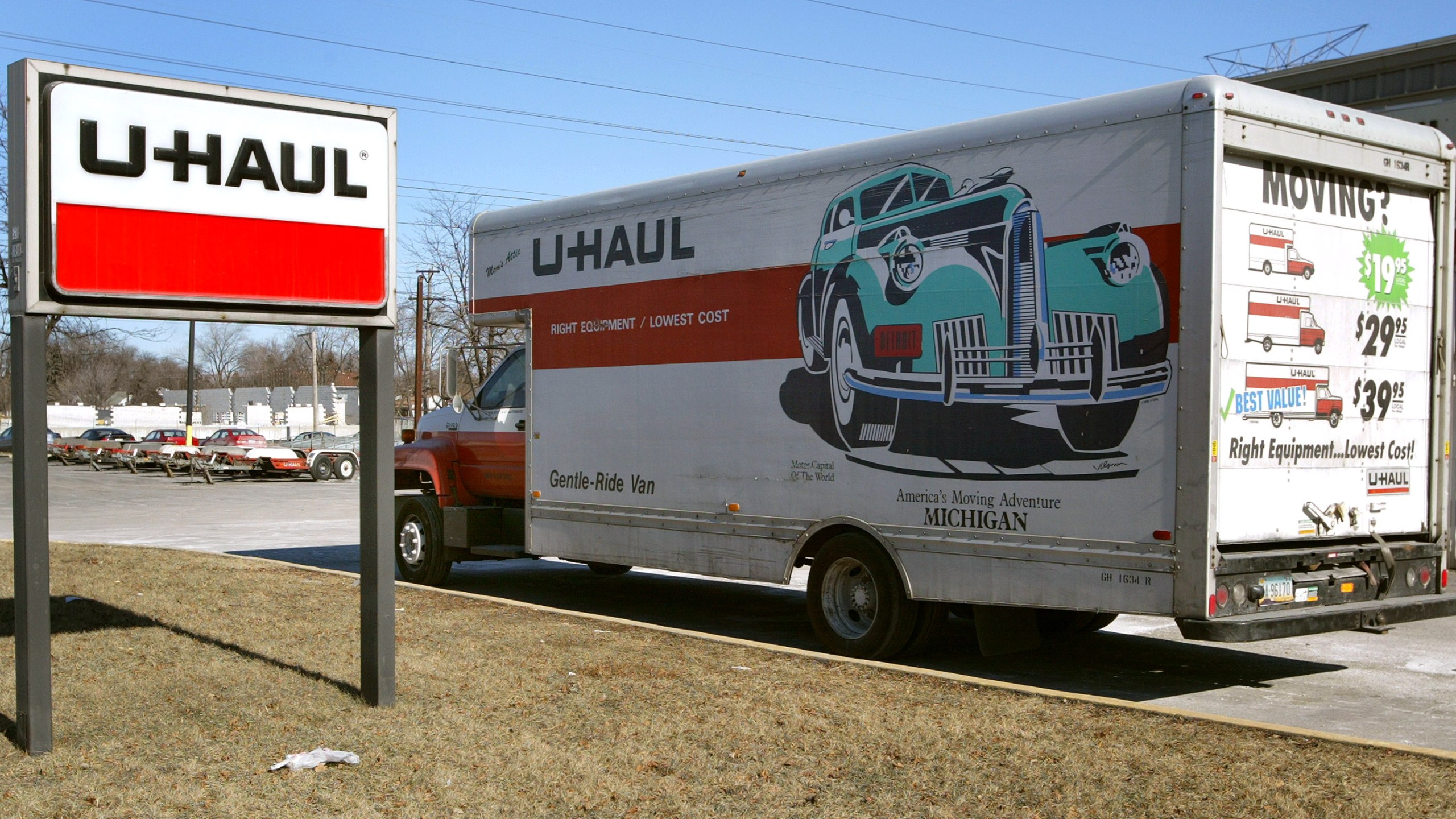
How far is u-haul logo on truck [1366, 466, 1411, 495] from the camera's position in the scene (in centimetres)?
755

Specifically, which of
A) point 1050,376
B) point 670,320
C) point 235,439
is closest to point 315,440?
point 235,439

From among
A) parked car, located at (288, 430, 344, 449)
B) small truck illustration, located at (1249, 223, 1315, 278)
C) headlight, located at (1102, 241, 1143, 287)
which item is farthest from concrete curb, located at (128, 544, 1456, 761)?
parked car, located at (288, 430, 344, 449)

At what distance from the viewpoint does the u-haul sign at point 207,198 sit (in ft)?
19.6

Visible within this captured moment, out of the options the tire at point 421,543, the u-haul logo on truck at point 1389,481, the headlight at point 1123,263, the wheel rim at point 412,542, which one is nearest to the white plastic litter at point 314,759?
the headlight at point 1123,263

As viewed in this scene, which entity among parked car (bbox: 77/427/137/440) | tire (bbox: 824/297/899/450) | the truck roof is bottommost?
parked car (bbox: 77/427/137/440)

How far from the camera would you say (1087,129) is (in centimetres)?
732

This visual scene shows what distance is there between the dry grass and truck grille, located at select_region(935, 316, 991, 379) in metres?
1.88

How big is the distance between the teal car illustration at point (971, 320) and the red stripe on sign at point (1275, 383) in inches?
18.2

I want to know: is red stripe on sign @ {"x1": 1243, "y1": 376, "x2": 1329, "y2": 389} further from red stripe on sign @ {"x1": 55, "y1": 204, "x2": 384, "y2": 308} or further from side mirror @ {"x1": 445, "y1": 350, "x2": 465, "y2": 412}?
side mirror @ {"x1": 445, "y1": 350, "x2": 465, "y2": 412}

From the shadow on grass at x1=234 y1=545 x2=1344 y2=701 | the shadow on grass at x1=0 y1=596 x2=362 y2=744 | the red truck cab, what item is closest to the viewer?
the shadow on grass at x1=0 y1=596 x2=362 y2=744

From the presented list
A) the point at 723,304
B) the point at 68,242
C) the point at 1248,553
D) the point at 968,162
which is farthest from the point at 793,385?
the point at 68,242

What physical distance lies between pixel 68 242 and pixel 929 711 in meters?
4.76

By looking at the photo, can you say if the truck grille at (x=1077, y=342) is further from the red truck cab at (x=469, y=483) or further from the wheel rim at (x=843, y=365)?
the red truck cab at (x=469, y=483)

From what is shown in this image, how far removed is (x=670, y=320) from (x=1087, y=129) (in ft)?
11.8
